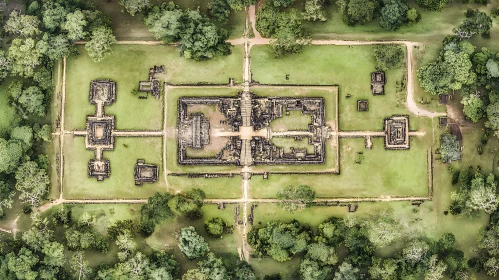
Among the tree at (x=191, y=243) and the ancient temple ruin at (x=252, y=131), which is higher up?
the ancient temple ruin at (x=252, y=131)

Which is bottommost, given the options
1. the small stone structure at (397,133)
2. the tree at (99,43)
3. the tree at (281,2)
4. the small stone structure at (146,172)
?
the small stone structure at (146,172)

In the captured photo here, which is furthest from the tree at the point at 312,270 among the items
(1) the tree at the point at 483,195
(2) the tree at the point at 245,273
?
(1) the tree at the point at 483,195

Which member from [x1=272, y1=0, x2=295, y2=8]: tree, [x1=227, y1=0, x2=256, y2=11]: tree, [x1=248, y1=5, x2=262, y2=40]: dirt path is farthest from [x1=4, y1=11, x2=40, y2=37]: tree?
[x1=272, y1=0, x2=295, y2=8]: tree

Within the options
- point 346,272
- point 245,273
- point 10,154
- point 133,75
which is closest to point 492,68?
point 346,272

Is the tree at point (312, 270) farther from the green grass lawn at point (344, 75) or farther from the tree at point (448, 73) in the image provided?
the tree at point (448, 73)

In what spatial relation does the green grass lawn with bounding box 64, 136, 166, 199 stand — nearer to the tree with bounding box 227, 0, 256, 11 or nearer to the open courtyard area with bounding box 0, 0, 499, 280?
the open courtyard area with bounding box 0, 0, 499, 280

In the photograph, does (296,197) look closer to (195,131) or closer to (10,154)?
(195,131)
